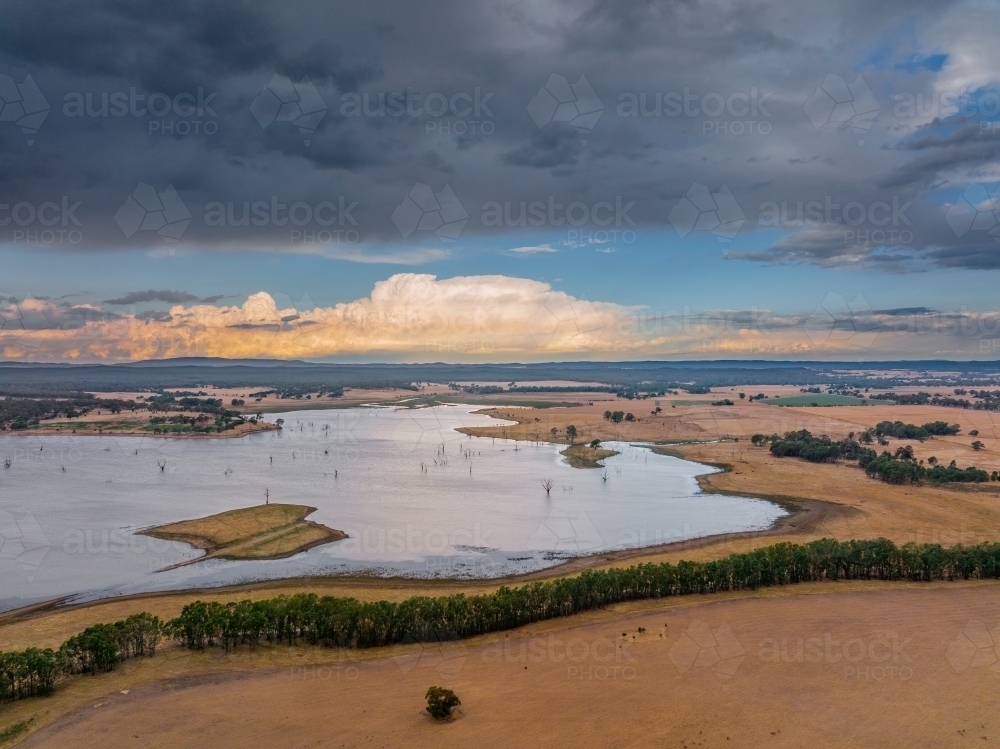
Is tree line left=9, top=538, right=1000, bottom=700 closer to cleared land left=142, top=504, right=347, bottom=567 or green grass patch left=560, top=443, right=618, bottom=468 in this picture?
cleared land left=142, top=504, right=347, bottom=567

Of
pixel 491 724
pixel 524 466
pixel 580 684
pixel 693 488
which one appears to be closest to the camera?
pixel 491 724

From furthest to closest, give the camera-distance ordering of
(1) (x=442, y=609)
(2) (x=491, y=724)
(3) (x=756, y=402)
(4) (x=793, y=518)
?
1. (3) (x=756, y=402)
2. (4) (x=793, y=518)
3. (1) (x=442, y=609)
4. (2) (x=491, y=724)

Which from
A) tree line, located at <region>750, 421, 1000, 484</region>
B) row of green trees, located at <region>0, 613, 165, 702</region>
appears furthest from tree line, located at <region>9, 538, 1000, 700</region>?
tree line, located at <region>750, 421, 1000, 484</region>

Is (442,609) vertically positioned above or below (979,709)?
above

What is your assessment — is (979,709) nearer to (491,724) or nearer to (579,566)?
(491,724)

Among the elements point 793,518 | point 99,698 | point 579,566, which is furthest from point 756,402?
point 99,698

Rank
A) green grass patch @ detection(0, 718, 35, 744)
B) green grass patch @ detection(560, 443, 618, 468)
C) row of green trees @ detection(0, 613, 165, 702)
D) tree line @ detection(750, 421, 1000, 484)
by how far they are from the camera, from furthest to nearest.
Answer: green grass patch @ detection(560, 443, 618, 468), tree line @ detection(750, 421, 1000, 484), row of green trees @ detection(0, 613, 165, 702), green grass patch @ detection(0, 718, 35, 744)
